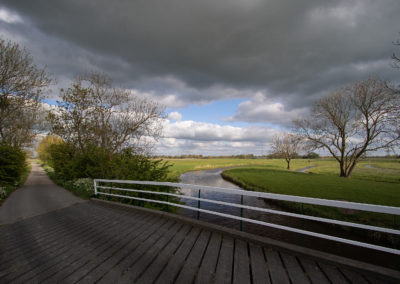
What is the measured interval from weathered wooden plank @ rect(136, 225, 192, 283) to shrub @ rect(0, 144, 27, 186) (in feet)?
52.4

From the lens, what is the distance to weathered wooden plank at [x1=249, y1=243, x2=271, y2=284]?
2.43 metres

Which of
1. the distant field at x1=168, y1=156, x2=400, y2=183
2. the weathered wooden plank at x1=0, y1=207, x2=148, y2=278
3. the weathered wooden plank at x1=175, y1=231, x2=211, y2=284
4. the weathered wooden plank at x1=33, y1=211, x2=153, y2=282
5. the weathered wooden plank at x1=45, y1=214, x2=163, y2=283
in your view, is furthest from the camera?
the distant field at x1=168, y1=156, x2=400, y2=183

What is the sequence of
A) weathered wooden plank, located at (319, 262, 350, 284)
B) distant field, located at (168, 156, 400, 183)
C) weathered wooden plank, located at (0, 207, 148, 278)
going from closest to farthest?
weathered wooden plank, located at (319, 262, 350, 284), weathered wooden plank, located at (0, 207, 148, 278), distant field, located at (168, 156, 400, 183)

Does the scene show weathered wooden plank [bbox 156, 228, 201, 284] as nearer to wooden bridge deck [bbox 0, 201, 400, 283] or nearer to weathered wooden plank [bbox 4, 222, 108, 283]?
wooden bridge deck [bbox 0, 201, 400, 283]

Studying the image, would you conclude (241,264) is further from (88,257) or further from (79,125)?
(79,125)

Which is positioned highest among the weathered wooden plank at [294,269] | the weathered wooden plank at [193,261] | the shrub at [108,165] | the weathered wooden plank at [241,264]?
the shrub at [108,165]

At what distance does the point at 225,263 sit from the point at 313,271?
1311 mm

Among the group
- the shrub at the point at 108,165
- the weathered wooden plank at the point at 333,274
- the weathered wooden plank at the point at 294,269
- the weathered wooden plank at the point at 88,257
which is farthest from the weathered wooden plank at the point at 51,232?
the weathered wooden plank at the point at 333,274

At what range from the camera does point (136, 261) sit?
2916 mm

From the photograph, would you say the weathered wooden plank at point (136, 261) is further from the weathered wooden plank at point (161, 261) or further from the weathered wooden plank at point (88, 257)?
the weathered wooden plank at point (88, 257)

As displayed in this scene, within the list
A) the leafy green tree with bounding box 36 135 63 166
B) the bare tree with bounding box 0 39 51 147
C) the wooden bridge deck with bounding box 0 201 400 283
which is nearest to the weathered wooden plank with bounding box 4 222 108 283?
the wooden bridge deck with bounding box 0 201 400 283

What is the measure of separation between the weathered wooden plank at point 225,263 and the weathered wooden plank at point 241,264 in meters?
0.08

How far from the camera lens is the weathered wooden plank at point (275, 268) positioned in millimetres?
2417

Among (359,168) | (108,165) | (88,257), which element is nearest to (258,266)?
(88,257)
